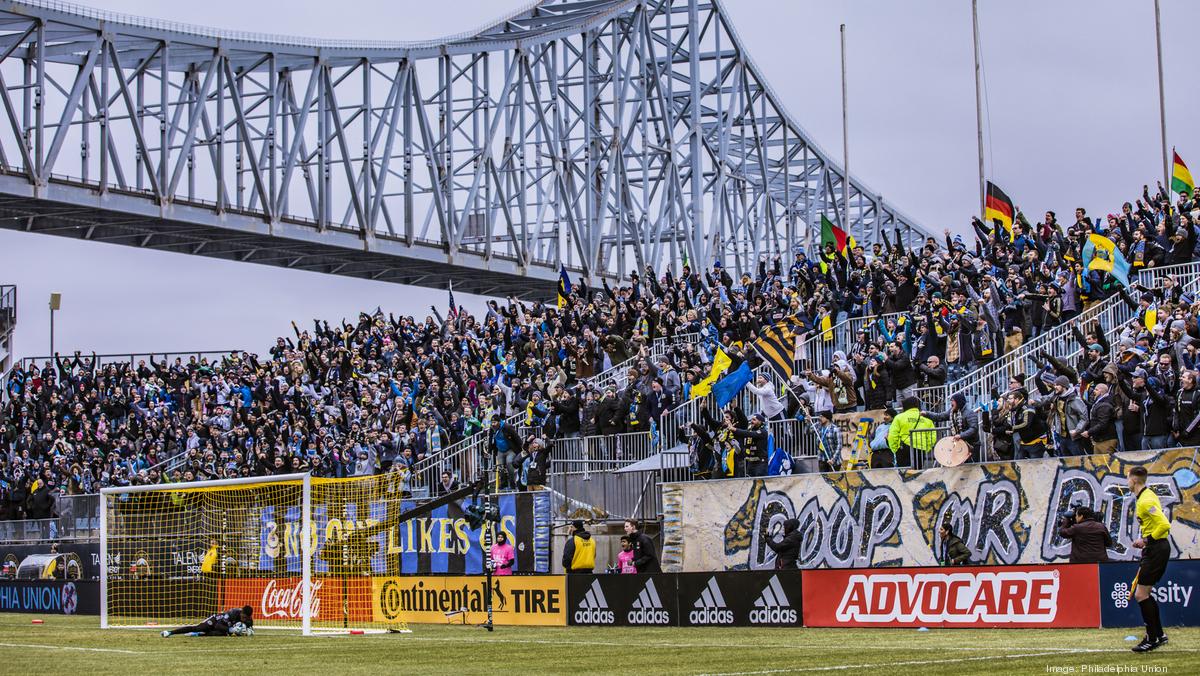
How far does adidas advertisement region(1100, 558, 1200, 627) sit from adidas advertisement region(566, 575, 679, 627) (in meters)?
6.64

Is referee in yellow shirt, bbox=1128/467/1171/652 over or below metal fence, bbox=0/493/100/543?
below

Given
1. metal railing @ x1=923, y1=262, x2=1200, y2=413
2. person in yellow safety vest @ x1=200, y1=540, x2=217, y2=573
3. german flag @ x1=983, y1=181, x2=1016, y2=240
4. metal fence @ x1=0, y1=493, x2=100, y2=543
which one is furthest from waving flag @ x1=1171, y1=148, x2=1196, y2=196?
metal fence @ x1=0, y1=493, x2=100, y2=543

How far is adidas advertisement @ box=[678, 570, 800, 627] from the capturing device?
77.0ft

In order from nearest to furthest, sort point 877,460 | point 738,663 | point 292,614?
point 738,663 → point 877,460 → point 292,614

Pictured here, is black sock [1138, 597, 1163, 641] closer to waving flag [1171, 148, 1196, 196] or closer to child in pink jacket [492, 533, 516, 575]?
child in pink jacket [492, 533, 516, 575]

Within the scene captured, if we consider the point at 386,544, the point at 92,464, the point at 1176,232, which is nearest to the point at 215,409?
the point at 92,464

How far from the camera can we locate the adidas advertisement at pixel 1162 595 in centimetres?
1962

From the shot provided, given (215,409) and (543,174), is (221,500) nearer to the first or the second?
(215,409)

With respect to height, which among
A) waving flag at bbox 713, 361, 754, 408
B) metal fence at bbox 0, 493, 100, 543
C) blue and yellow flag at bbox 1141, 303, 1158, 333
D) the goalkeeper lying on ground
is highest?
blue and yellow flag at bbox 1141, 303, 1158, 333

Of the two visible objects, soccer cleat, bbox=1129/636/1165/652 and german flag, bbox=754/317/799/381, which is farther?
german flag, bbox=754/317/799/381

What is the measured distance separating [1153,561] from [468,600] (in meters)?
14.4

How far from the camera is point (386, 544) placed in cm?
3122

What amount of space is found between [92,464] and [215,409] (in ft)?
12.1

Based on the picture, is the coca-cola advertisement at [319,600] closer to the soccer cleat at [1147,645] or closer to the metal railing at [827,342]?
the metal railing at [827,342]
